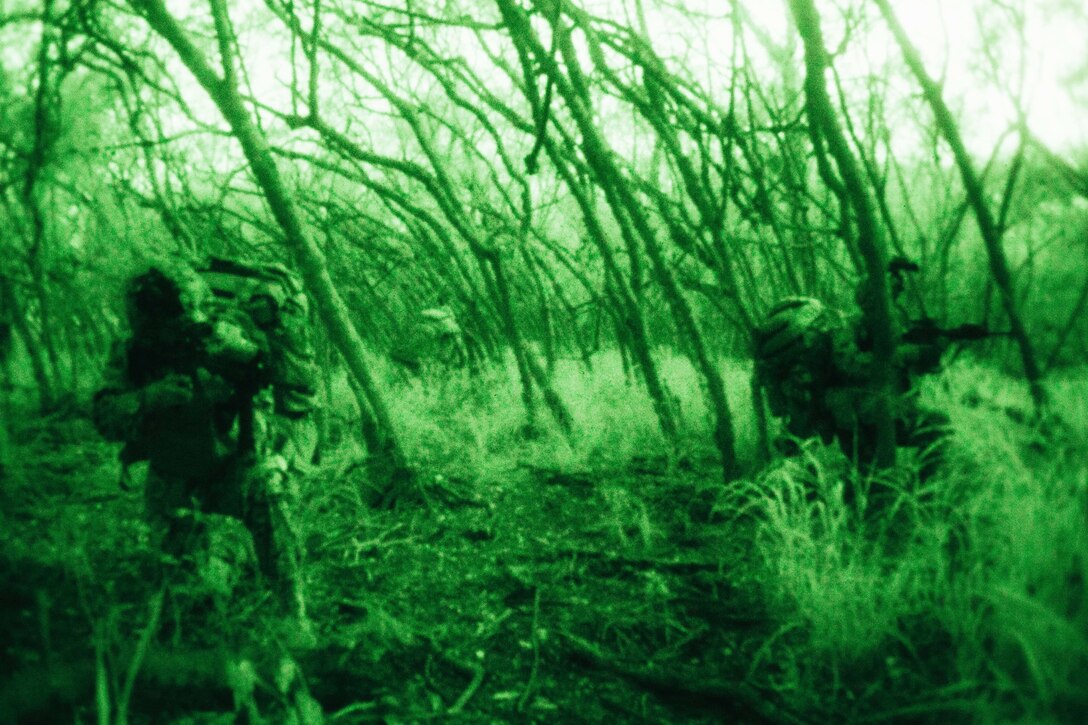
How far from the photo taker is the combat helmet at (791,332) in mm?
3121

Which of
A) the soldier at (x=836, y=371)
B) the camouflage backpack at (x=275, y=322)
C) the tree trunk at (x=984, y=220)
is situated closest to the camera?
the tree trunk at (x=984, y=220)

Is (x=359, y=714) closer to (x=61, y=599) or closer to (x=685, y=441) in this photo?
(x=61, y=599)

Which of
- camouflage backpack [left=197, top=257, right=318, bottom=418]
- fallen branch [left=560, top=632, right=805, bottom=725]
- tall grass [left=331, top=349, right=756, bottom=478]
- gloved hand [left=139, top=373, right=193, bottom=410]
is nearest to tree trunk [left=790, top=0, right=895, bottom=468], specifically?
fallen branch [left=560, top=632, right=805, bottom=725]

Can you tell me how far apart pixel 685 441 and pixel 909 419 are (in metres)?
2.10

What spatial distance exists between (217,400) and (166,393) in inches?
8.2

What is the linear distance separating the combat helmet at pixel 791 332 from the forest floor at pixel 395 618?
35.9 inches

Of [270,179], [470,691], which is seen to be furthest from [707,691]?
[270,179]

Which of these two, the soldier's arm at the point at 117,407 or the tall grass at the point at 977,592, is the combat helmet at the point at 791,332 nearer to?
the tall grass at the point at 977,592

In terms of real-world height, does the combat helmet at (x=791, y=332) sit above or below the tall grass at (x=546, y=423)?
above

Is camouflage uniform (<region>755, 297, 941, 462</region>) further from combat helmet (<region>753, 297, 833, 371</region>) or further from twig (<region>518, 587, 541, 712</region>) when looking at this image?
twig (<region>518, 587, 541, 712</region>)

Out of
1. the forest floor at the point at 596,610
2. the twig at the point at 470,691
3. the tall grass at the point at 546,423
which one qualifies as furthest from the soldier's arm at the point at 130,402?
the tall grass at the point at 546,423

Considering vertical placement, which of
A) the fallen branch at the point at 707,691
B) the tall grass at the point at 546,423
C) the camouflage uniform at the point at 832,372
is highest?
the camouflage uniform at the point at 832,372

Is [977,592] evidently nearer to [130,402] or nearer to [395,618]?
[395,618]

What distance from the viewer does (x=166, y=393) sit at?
7.16ft
